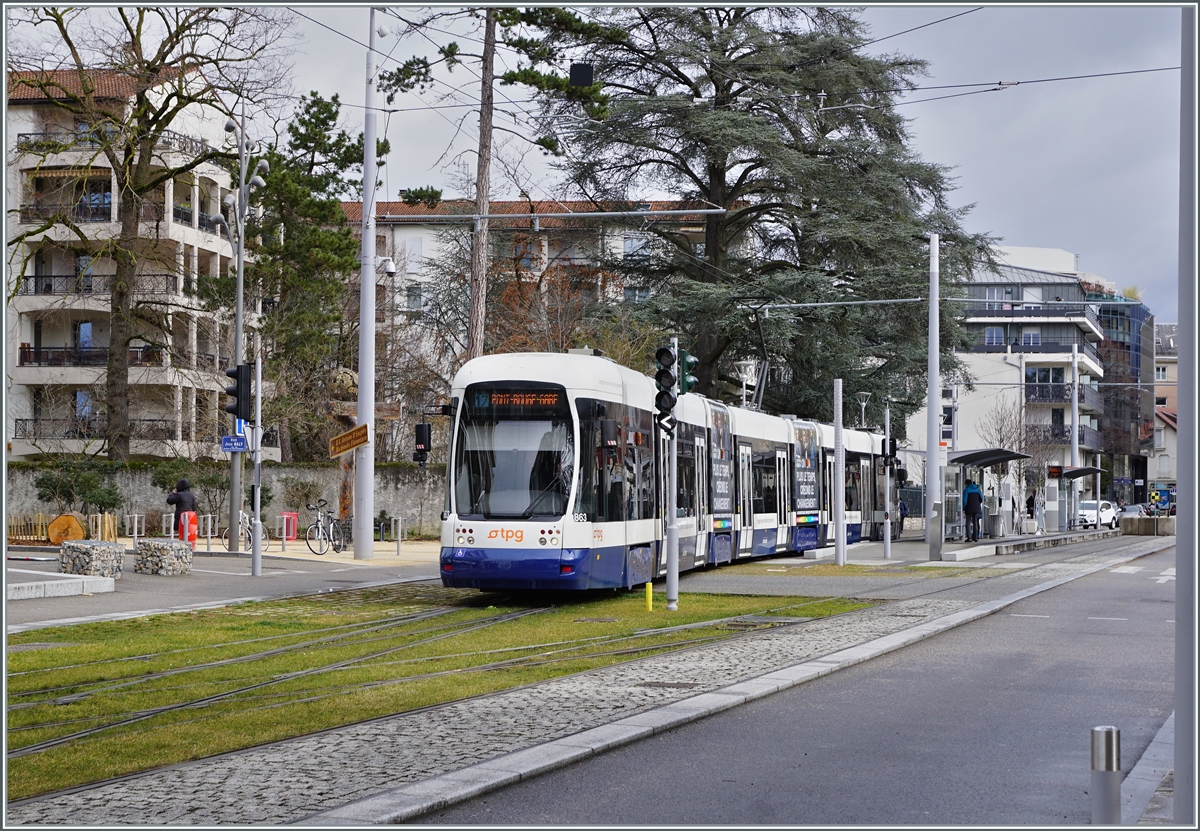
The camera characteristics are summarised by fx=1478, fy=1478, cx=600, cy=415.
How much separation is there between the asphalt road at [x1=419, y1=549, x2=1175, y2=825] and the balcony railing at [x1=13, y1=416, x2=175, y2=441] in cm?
3830

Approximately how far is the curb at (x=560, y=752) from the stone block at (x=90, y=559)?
43.7ft

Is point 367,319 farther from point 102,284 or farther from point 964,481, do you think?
point 102,284

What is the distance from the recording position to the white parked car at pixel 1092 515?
73.8m

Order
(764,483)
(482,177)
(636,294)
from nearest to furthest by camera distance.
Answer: (764,483) → (482,177) → (636,294)

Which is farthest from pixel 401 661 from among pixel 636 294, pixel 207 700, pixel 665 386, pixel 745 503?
pixel 636 294

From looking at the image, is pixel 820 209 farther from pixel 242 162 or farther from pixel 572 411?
pixel 572 411

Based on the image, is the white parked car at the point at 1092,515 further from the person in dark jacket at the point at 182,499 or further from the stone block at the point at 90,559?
the stone block at the point at 90,559

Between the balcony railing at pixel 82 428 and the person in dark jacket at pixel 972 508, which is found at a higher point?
the balcony railing at pixel 82 428

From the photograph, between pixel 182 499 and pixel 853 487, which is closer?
pixel 182 499

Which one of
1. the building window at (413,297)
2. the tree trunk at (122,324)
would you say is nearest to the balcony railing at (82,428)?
the tree trunk at (122,324)

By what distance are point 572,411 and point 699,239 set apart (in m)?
54.4

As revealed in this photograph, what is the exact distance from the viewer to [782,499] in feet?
109

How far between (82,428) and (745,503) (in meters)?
27.5

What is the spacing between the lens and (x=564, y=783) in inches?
310
